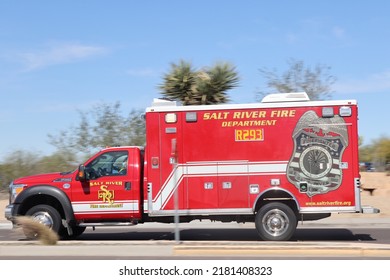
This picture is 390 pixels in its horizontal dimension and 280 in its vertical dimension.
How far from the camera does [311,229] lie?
52.9 ft

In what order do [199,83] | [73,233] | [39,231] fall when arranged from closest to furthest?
[39,231]
[73,233]
[199,83]

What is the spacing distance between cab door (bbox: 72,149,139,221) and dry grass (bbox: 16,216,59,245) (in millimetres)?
1774

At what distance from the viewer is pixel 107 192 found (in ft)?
41.3

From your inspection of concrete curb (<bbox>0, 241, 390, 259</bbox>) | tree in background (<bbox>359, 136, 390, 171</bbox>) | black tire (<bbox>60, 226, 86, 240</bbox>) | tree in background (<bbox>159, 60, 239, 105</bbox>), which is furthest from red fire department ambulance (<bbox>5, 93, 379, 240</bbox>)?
tree in background (<bbox>359, 136, 390, 171</bbox>)

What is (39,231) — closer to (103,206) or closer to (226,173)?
(103,206)

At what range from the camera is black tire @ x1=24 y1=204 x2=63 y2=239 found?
12.6 meters

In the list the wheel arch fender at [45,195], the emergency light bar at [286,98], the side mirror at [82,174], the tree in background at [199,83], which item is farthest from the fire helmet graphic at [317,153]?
the tree in background at [199,83]

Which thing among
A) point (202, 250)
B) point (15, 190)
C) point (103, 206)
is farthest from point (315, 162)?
→ point (15, 190)

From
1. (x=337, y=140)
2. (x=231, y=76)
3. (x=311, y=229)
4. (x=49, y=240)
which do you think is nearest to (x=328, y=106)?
(x=337, y=140)

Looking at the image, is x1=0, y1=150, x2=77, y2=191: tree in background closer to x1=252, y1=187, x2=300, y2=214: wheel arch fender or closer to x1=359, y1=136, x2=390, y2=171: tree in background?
x1=252, y1=187, x2=300, y2=214: wheel arch fender

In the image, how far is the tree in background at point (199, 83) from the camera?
2209 centimetres

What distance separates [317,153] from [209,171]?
238cm

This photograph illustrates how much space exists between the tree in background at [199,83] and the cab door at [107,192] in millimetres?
9720

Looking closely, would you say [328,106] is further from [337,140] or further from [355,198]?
[355,198]
